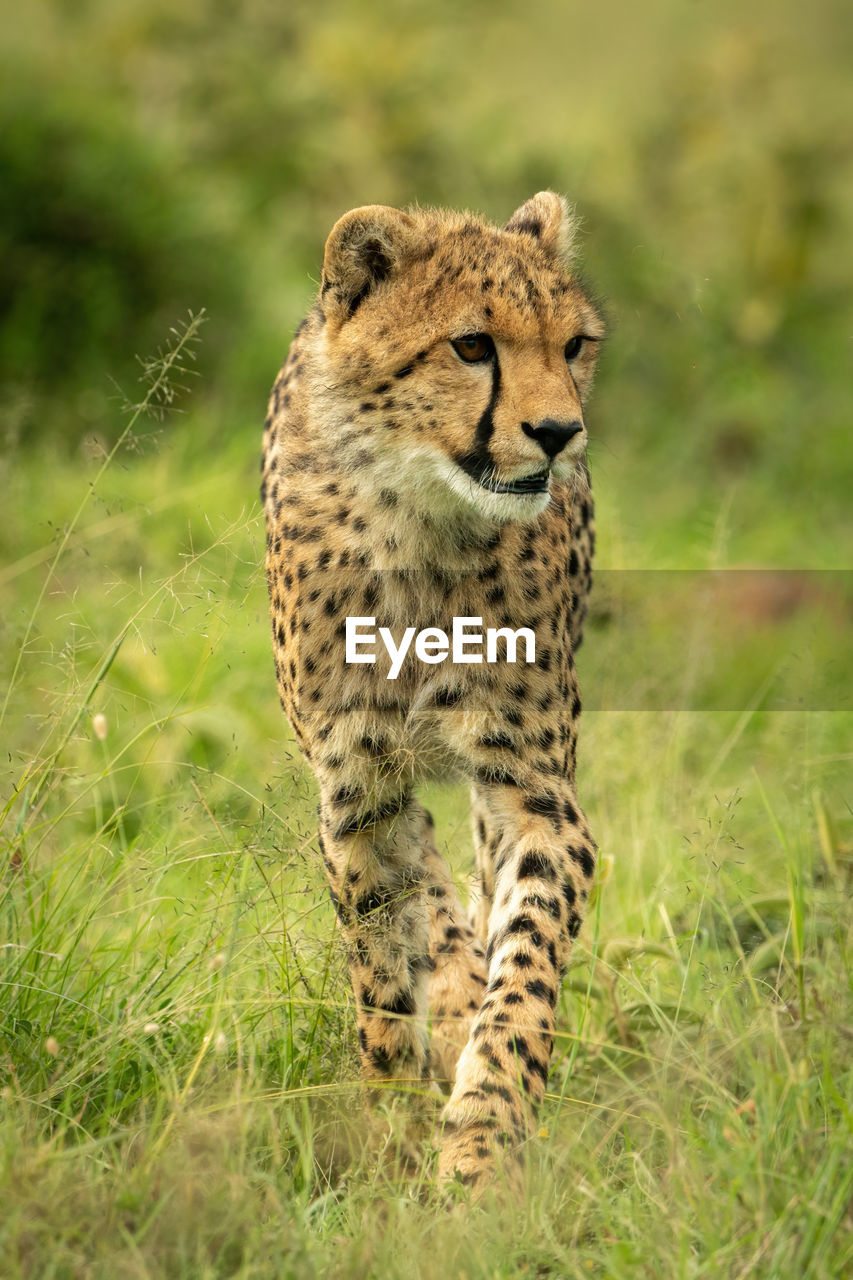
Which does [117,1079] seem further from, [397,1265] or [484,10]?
[484,10]

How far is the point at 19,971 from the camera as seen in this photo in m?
2.57

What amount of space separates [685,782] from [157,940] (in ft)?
5.74

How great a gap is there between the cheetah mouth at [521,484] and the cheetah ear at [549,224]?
560 mm

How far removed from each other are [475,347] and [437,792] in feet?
3.92

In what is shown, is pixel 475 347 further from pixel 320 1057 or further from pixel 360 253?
pixel 320 1057

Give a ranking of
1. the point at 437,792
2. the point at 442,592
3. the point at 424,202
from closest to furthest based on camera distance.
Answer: the point at 442,592, the point at 437,792, the point at 424,202

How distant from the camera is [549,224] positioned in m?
3.03

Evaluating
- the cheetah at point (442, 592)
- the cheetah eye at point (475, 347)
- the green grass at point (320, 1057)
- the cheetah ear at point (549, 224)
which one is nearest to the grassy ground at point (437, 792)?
the green grass at point (320, 1057)

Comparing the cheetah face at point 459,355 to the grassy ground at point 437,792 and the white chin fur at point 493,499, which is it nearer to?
the white chin fur at point 493,499

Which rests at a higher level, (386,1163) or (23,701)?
(23,701)

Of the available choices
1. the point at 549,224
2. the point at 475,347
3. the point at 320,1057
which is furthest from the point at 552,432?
the point at 320,1057

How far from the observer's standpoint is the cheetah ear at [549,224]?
300cm

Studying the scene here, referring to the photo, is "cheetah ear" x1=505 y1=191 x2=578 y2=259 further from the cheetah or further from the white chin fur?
the white chin fur

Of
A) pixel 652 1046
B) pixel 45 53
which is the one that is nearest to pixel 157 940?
pixel 652 1046
